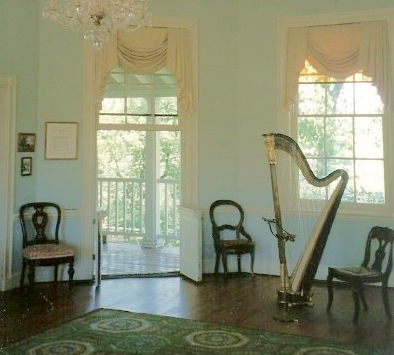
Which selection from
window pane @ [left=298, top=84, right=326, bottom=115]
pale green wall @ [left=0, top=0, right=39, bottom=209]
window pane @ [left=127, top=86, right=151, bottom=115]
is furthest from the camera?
window pane @ [left=127, top=86, right=151, bottom=115]

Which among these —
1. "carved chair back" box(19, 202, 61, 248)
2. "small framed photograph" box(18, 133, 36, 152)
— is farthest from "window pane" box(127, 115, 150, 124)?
"carved chair back" box(19, 202, 61, 248)

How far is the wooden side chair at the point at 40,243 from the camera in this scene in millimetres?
4965

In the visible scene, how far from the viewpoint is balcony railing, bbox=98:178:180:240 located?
311 inches

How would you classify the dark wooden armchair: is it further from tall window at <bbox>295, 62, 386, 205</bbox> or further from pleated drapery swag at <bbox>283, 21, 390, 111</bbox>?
pleated drapery swag at <bbox>283, 21, 390, 111</bbox>

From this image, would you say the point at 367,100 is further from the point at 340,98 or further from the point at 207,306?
the point at 207,306

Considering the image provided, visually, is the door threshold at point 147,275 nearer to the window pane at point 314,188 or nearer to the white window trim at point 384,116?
the white window trim at point 384,116

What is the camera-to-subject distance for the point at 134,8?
3723 mm

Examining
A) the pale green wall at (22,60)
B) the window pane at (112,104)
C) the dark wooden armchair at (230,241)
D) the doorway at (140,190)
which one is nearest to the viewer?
the pale green wall at (22,60)

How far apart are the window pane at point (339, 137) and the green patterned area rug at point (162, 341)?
8.76 feet

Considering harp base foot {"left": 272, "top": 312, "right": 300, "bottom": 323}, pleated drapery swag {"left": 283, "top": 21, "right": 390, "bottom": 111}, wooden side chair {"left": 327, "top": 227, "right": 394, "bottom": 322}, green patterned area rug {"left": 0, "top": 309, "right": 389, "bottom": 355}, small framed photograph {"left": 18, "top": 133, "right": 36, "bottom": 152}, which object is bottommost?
green patterned area rug {"left": 0, "top": 309, "right": 389, "bottom": 355}

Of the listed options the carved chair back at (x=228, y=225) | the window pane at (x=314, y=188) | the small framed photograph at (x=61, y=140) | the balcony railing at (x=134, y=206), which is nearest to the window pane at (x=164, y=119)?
the balcony railing at (x=134, y=206)

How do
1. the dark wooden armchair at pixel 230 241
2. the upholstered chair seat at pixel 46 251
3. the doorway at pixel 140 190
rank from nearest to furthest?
the upholstered chair seat at pixel 46 251, the dark wooden armchair at pixel 230 241, the doorway at pixel 140 190

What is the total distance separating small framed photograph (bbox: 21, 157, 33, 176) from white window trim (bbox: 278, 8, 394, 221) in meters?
2.87

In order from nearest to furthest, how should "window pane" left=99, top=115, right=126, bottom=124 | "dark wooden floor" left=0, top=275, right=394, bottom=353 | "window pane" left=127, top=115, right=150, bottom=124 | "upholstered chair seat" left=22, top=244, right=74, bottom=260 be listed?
"dark wooden floor" left=0, top=275, right=394, bottom=353, "upholstered chair seat" left=22, top=244, right=74, bottom=260, "window pane" left=99, top=115, right=126, bottom=124, "window pane" left=127, top=115, right=150, bottom=124
